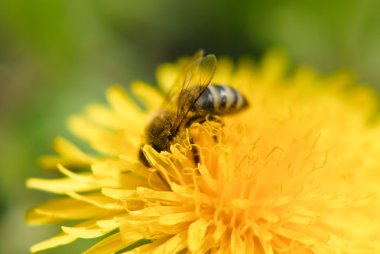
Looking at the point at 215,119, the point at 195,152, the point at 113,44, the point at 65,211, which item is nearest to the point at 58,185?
the point at 65,211

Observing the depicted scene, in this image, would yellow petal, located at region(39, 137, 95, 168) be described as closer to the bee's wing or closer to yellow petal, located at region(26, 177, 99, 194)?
yellow petal, located at region(26, 177, 99, 194)

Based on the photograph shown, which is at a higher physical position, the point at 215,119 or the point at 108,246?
the point at 215,119

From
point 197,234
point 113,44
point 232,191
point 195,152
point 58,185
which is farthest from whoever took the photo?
point 113,44

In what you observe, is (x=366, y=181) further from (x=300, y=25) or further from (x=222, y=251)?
(x=300, y=25)

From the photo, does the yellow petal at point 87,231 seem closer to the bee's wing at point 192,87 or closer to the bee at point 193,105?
the bee at point 193,105

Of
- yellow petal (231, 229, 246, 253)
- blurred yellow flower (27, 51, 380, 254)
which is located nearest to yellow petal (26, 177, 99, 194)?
blurred yellow flower (27, 51, 380, 254)

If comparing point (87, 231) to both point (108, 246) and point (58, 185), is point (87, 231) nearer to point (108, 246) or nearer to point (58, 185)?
point (108, 246)

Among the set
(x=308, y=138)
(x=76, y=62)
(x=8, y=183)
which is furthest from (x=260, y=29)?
(x=8, y=183)
